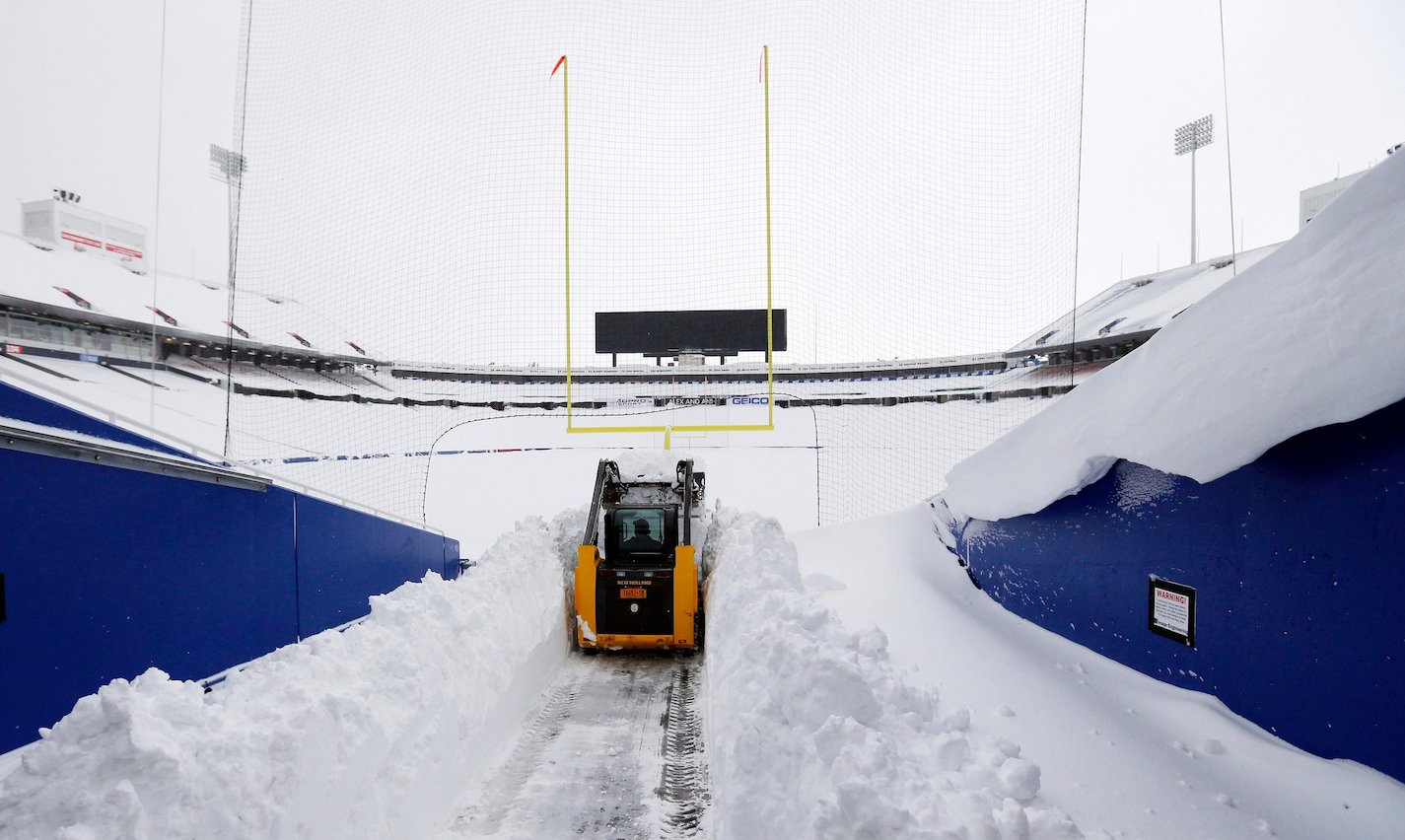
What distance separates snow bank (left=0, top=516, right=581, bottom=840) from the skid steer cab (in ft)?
3.39

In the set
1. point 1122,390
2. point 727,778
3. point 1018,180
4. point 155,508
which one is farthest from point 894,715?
point 1018,180

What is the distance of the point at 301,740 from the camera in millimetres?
2330

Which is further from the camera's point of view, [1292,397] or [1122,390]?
[1122,390]

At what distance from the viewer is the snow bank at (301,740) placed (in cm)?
190

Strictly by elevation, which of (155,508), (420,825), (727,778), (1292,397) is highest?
(1292,397)

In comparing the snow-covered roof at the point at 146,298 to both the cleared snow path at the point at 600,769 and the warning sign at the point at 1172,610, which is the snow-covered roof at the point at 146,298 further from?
the warning sign at the point at 1172,610

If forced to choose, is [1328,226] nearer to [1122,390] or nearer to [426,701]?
[1122,390]

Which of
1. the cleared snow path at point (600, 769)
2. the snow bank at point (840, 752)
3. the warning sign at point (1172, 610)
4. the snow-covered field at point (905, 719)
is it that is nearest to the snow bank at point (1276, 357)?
the snow-covered field at point (905, 719)

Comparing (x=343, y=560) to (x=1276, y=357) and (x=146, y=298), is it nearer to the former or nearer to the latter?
(x=1276, y=357)

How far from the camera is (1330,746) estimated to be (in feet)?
7.14

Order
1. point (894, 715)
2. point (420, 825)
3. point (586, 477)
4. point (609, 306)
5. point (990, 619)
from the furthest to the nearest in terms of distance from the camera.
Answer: point (586, 477) < point (609, 306) < point (990, 619) < point (420, 825) < point (894, 715)

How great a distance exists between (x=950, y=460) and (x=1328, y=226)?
1392 centimetres

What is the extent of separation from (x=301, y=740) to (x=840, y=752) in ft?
6.65

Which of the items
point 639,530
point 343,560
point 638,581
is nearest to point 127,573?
point 343,560
